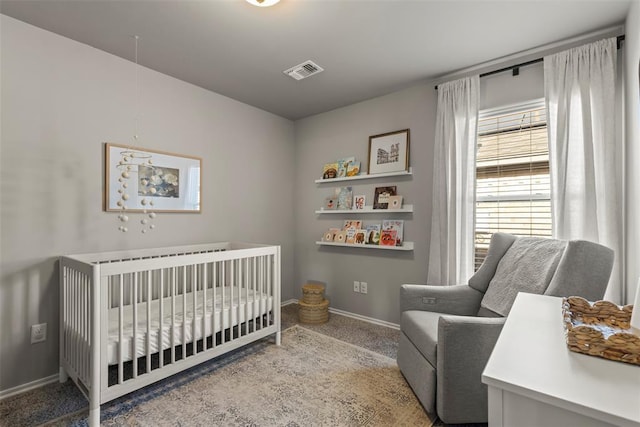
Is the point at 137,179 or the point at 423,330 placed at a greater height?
the point at 137,179

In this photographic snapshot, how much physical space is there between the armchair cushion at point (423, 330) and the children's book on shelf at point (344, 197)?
1470 mm

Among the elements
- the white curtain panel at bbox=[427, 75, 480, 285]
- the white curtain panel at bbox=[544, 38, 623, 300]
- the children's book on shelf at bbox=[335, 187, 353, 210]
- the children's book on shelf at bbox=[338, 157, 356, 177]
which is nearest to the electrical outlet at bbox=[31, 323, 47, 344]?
the children's book on shelf at bbox=[335, 187, 353, 210]

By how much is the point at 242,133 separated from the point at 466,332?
108 inches

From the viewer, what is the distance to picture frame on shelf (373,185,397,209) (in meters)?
2.93

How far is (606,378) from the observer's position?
595mm

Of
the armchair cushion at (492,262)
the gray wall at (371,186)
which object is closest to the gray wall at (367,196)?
the gray wall at (371,186)

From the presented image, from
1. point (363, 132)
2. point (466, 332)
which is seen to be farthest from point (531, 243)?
point (363, 132)

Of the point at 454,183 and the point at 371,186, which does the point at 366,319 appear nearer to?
the point at 371,186

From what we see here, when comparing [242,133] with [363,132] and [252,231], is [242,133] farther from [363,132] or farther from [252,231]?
[363,132]

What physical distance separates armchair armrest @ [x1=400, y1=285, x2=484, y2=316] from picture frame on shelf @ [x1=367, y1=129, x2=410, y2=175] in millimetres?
1210

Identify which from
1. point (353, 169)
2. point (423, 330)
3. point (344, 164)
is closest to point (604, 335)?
point (423, 330)

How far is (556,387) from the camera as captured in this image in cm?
56

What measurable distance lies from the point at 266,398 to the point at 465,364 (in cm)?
115

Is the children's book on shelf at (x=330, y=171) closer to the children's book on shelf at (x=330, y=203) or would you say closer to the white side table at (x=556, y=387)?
the children's book on shelf at (x=330, y=203)
